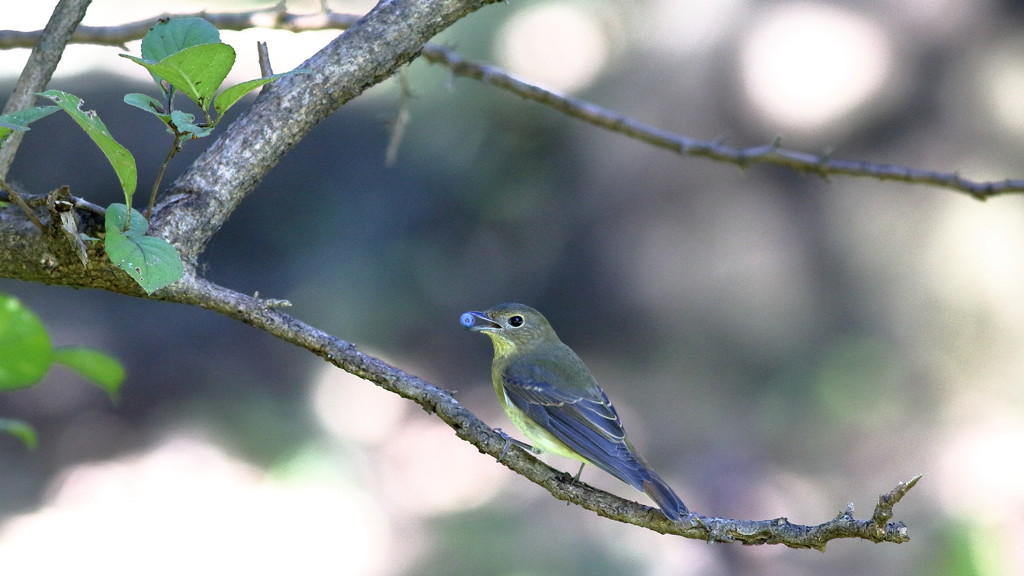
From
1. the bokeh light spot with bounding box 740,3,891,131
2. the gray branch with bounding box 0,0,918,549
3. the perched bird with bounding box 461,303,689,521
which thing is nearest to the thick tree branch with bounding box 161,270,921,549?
the gray branch with bounding box 0,0,918,549

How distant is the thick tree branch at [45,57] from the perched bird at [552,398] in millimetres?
1619

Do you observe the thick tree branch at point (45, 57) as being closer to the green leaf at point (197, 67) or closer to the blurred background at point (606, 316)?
the green leaf at point (197, 67)

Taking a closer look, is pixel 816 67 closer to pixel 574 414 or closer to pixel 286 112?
pixel 574 414

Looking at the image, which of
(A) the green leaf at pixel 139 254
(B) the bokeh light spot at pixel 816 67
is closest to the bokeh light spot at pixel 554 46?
(B) the bokeh light spot at pixel 816 67

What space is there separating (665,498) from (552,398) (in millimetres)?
1048

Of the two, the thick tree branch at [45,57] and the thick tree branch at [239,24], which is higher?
the thick tree branch at [239,24]

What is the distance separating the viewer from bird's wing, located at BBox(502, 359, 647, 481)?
3.12 metres

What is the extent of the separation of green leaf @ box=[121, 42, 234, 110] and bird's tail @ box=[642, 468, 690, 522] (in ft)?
4.51

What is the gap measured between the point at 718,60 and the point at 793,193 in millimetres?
1393

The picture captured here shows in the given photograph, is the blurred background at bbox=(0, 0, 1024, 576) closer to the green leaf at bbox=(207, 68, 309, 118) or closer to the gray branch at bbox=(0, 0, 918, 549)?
the gray branch at bbox=(0, 0, 918, 549)

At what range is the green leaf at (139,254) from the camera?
5.29ft

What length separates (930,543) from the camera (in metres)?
5.99

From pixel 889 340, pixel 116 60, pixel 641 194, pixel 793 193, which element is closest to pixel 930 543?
pixel 889 340

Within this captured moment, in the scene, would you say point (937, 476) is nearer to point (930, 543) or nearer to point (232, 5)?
point (930, 543)
